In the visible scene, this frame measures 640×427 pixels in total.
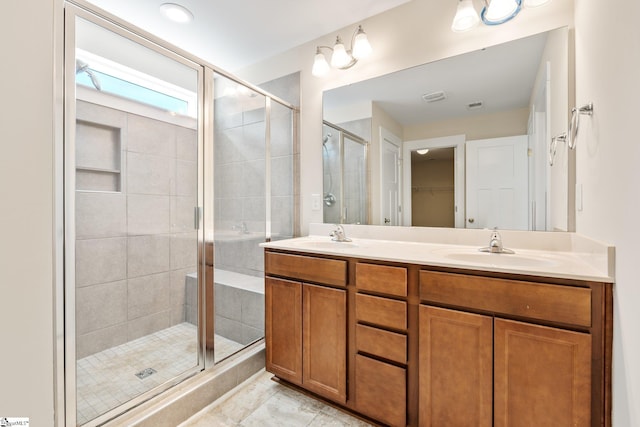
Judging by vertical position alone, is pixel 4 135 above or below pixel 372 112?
below

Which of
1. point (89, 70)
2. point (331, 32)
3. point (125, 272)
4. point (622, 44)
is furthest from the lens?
point (331, 32)

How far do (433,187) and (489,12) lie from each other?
96cm

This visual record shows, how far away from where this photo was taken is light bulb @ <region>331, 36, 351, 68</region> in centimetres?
194

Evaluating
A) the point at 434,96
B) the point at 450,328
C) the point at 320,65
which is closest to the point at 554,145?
the point at 434,96

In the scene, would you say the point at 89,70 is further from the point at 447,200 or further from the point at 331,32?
Result: the point at 447,200

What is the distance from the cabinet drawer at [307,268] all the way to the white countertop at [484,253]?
0.05m

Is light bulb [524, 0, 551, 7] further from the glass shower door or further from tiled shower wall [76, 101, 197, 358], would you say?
tiled shower wall [76, 101, 197, 358]

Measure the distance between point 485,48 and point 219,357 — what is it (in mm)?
2447

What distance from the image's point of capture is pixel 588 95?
112 centimetres

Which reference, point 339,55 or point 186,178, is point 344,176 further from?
point 186,178

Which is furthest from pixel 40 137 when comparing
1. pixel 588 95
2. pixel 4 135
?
pixel 588 95

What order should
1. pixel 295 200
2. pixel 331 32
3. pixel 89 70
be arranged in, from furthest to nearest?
1. pixel 295 200
2. pixel 331 32
3. pixel 89 70

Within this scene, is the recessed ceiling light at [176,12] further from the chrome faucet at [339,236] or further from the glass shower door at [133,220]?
the chrome faucet at [339,236]

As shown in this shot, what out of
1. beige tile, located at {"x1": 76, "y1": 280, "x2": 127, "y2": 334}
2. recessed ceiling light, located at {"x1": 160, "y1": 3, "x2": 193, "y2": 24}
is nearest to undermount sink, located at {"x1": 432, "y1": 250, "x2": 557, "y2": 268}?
beige tile, located at {"x1": 76, "y1": 280, "x2": 127, "y2": 334}
